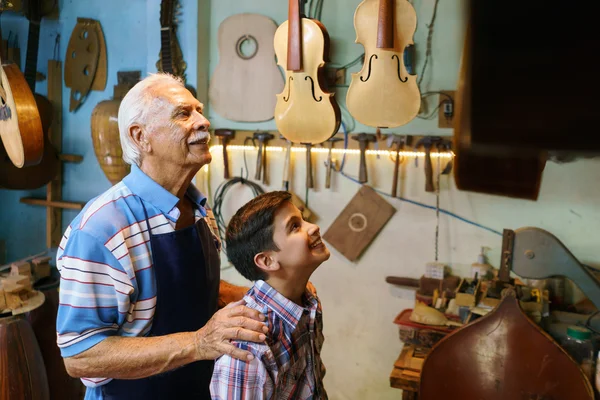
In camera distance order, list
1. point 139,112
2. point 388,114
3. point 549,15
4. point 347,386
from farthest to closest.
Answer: point 347,386 < point 388,114 < point 139,112 < point 549,15

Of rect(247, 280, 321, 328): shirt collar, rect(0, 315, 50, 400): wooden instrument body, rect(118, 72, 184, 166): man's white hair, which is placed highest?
rect(118, 72, 184, 166): man's white hair

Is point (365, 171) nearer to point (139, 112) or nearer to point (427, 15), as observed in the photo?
point (427, 15)

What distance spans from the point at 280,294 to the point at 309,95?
59.6 inches

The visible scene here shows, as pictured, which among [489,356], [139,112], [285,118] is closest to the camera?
[139,112]

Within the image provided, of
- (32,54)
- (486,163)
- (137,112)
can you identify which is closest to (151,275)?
(137,112)

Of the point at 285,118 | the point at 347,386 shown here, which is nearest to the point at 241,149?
the point at 285,118

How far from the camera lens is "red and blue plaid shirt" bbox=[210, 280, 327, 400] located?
4.21 feet

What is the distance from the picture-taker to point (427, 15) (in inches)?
115

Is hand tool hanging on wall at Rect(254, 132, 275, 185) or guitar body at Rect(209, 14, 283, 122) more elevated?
guitar body at Rect(209, 14, 283, 122)

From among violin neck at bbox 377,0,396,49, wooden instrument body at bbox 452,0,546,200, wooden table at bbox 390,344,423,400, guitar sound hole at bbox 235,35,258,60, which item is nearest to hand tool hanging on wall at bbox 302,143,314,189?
guitar sound hole at bbox 235,35,258,60

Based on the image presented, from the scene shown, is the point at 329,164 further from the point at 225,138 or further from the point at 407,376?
the point at 407,376

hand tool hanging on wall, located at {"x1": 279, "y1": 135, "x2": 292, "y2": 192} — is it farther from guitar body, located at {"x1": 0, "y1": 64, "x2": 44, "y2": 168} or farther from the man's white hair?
the man's white hair

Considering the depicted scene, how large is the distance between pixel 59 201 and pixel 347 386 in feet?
8.59

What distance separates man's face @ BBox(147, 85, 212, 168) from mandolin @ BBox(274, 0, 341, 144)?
1.16m
